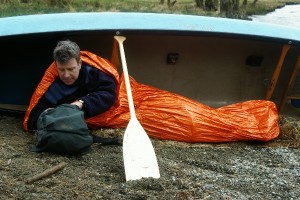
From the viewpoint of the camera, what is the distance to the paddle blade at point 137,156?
9.96 feet

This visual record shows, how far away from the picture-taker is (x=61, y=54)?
3422 millimetres

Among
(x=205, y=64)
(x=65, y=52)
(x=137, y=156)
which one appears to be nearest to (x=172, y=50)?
(x=205, y=64)

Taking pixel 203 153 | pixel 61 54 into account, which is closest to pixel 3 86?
pixel 61 54

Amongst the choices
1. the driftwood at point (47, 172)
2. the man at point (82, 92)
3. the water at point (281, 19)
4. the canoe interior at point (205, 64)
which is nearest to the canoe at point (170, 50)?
the canoe interior at point (205, 64)

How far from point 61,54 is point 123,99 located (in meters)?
0.93

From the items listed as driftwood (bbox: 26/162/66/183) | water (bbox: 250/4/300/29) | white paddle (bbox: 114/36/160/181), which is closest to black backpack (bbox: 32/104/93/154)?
driftwood (bbox: 26/162/66/183)

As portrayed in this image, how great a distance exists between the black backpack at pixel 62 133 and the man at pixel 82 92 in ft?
0.97

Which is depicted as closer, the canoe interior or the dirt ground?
Result: the dirt ground

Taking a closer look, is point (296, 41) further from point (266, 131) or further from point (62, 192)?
point (62, 192)

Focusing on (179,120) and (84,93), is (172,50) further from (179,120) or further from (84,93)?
(84,93)

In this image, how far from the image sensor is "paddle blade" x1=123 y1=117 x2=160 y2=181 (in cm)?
304

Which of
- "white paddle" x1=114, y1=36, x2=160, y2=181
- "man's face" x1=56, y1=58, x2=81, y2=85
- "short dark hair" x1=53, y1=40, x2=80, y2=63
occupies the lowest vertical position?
"white paddle" x1=114, y1=36, x2=160, y2=181

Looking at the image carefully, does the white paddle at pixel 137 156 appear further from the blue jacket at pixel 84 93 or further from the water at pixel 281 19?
the water at pixel 281 19

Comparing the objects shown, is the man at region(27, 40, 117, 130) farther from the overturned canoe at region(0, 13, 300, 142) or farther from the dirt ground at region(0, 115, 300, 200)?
the overturned canoe at region(0, 13, 300, 142)
